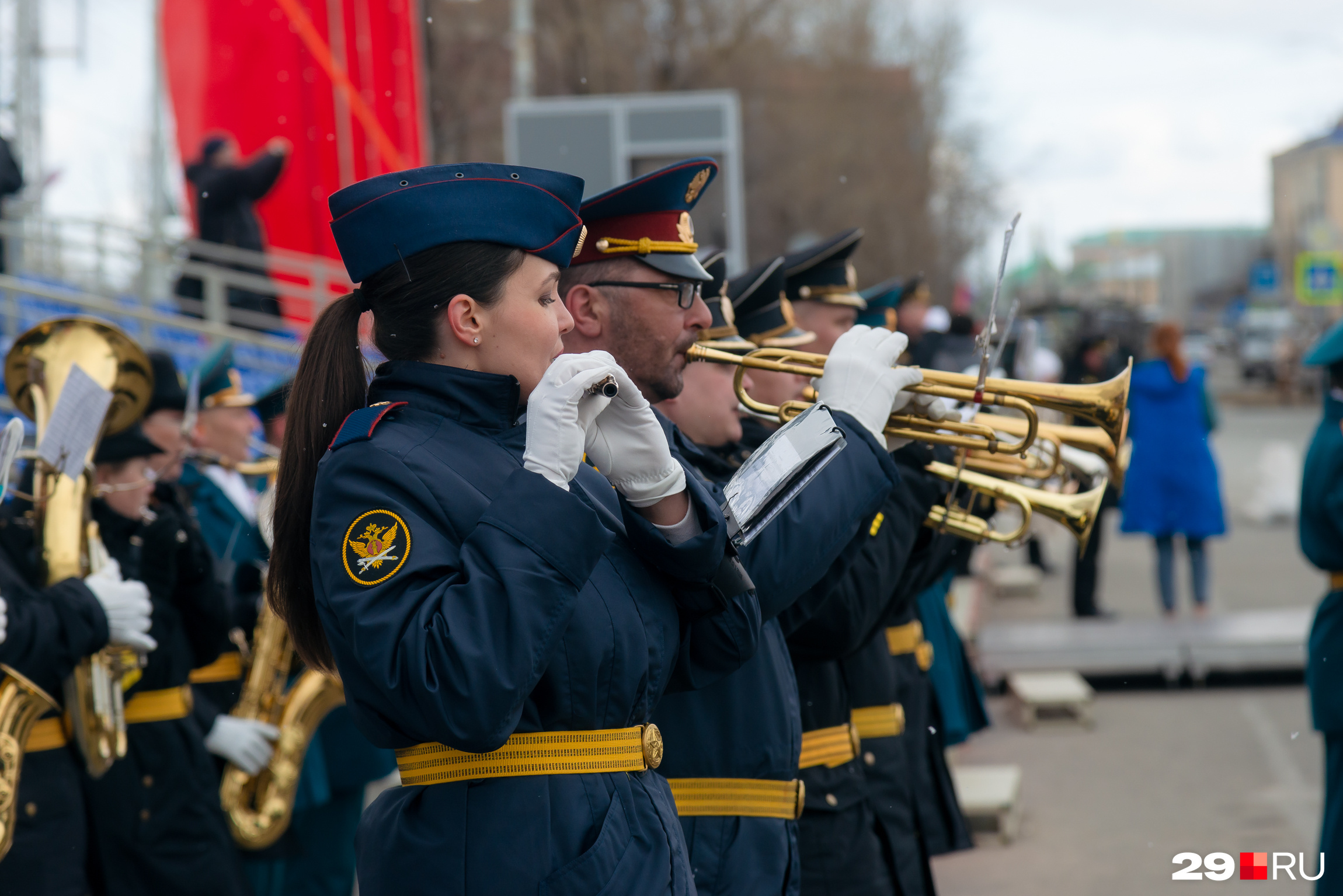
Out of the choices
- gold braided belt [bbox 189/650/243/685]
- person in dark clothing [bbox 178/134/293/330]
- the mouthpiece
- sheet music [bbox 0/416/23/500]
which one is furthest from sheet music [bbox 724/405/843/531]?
person in dark clothing [bbox 178/134/293/330]

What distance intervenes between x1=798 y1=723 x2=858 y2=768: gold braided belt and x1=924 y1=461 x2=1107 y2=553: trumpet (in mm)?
571

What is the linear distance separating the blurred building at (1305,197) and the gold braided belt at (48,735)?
6748 cm

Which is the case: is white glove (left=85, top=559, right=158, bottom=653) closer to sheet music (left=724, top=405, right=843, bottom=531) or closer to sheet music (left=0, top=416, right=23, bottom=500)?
sheet music (left=0, top=416, right=23, bottom=500)

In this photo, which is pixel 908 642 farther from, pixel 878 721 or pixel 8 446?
pixel 8 446

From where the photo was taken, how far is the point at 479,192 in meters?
2.13

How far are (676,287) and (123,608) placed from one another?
5.64 feet

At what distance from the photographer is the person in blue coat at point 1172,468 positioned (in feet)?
35.0

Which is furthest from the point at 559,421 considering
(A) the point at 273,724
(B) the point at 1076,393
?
(A) the point at 273,724

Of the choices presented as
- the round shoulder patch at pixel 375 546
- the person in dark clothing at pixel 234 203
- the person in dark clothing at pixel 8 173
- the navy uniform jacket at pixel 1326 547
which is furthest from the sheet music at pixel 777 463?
the person in dark clothing at pixel 234 203

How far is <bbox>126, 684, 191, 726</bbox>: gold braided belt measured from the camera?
4.17 metres

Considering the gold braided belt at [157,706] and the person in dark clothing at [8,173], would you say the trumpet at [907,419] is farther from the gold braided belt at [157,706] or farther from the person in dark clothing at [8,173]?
the person in dark clothing at [8,173]

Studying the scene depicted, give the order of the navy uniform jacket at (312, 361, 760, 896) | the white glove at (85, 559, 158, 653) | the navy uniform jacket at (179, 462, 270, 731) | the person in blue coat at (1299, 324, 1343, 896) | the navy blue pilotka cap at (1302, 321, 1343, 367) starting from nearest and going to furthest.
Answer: the navy uniform jacket at (312, 361, 760, 896)
the white glove at (85, 559, 158, 653)
the person in blue coat at (1299, 324, 1343, 896)
the navy blue pilotka cap at (1302, 321, 1343, 367)
the navy uniform jacket at (179, 462, 270, 731)

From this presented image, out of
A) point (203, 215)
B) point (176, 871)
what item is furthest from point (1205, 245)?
point (176, 871)

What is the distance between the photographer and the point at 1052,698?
27.8 feet
